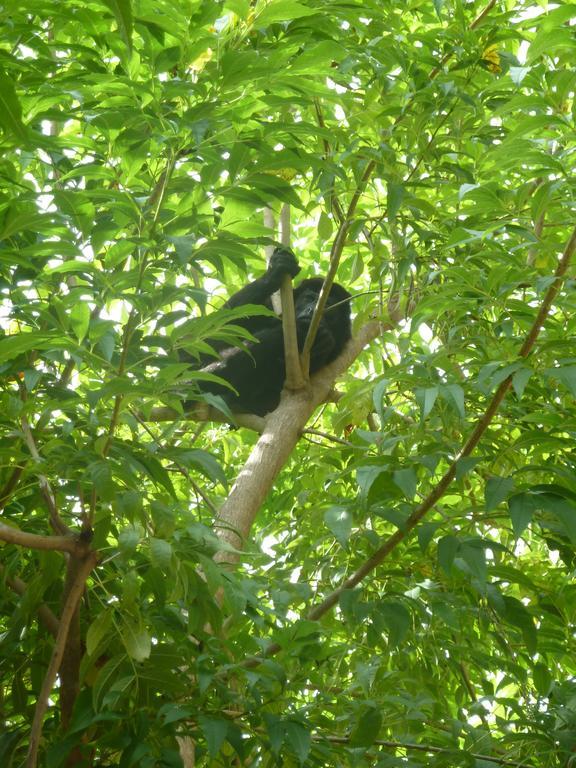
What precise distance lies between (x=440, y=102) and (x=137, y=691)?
1.63m

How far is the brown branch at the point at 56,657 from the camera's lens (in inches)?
66.5

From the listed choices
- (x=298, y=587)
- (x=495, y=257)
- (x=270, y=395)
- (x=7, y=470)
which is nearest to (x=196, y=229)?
(x=495, y=257)

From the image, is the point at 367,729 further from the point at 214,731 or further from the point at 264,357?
the point at 264,357

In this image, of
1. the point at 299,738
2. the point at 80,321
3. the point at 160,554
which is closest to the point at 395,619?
the point at 299,738

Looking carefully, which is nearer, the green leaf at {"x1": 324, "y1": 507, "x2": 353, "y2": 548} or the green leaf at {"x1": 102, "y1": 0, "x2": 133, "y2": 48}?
the green leaf at {"x1": 102, "y1": 0, "x2": 133, "y2": 48}

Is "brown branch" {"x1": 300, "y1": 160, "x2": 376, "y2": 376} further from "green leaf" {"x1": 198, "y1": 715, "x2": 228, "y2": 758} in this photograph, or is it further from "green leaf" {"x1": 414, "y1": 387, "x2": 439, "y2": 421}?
"green leaf" {"x1": 198, "y1": 715, "x2": 228, "y2": 758}

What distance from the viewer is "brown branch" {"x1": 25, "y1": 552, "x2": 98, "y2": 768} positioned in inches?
66.5

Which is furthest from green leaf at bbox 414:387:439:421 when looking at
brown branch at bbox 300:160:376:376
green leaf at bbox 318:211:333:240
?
green leaf at bbox 318:211:333:240

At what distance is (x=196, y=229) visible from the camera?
5.78 feet

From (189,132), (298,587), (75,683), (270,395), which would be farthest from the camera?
(270,395)

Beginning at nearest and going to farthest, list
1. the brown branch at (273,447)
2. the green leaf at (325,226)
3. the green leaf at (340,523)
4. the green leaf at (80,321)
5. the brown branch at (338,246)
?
the green leaf at (80,321), the green leaf at (340,523), the brown branch at (338,246), the brown branch at (273,447), the green leaf at (325,226)

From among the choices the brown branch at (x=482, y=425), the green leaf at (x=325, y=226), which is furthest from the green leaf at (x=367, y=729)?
the green leaf at (x=325, y=226)

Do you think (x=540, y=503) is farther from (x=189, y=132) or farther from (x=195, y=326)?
(x=189, y=132)

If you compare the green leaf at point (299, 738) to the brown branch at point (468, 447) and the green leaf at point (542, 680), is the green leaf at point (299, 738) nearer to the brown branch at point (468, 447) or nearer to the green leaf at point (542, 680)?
the brown branch at point (468, 447)
